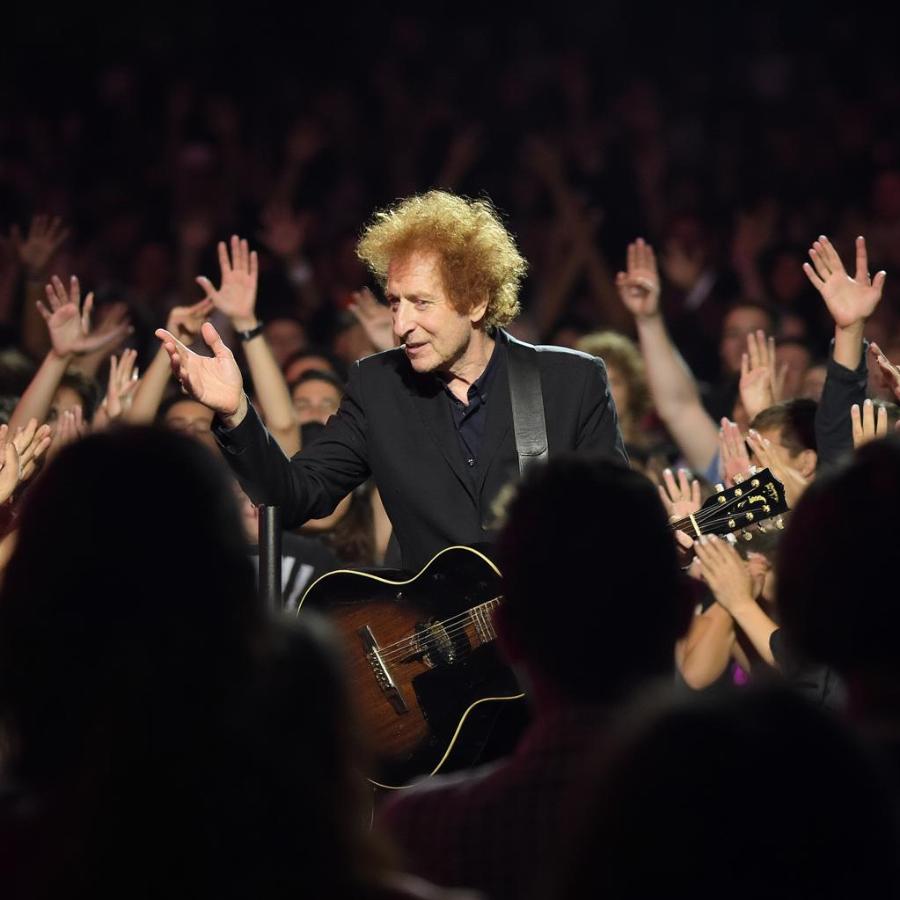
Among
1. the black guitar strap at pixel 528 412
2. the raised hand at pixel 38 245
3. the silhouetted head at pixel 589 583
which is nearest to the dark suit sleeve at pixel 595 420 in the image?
the black guitar strap at pixel 528 412

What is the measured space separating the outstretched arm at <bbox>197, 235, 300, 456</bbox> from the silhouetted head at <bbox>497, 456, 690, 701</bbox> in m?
3.67

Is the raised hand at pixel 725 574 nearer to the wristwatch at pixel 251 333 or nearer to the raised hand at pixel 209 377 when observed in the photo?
the raised hand at pixel 209 377

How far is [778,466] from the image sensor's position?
4.55m

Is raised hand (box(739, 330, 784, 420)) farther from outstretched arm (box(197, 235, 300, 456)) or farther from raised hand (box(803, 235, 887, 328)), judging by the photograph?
outstretched arm (box(197, 235, 300, 456))

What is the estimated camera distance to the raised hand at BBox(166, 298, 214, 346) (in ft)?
19.2

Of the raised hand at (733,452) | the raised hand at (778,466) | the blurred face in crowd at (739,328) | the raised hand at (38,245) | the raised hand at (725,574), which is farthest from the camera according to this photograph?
the raised hand at (38,245)

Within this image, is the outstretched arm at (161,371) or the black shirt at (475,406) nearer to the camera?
the black shirt at (475,406)

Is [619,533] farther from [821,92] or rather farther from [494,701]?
[821,92]

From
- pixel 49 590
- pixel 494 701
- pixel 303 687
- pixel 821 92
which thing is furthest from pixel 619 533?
pixel 821 92

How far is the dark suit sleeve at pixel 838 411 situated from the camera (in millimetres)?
4453

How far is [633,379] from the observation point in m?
6.88

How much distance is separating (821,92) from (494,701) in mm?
9460

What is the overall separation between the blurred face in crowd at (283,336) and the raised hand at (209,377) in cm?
390

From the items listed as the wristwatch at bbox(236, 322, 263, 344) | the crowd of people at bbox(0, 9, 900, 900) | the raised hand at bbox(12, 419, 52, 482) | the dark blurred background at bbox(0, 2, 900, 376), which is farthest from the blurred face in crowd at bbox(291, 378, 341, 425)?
the raised hand at bbox(12, 419, 52, 482)
